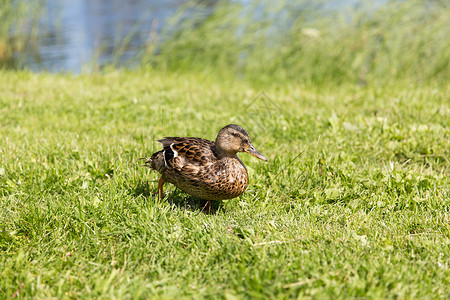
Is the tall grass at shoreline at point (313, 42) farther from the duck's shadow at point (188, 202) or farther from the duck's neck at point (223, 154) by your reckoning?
the duck's neck at point (223, 154)

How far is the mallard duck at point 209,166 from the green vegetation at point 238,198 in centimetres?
25

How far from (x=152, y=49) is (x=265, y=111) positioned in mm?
4838

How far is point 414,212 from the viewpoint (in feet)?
12.8

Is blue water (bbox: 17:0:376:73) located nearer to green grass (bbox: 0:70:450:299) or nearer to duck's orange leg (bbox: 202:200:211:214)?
green grass (bbox: 0:70:450:299)

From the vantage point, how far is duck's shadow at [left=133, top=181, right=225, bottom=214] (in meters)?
4.15

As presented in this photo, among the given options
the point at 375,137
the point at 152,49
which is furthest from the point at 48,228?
the point at 152,49

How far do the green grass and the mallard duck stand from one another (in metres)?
0.23

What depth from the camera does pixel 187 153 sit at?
3.98 meters

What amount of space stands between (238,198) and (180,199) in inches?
23.1

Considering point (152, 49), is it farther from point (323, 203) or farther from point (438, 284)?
point (438, 284)

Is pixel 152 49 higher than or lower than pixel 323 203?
higher

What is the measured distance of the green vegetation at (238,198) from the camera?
2887mm

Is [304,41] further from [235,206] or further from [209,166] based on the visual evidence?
[209,166]

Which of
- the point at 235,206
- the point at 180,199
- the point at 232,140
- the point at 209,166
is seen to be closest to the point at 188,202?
the point at 180,199
